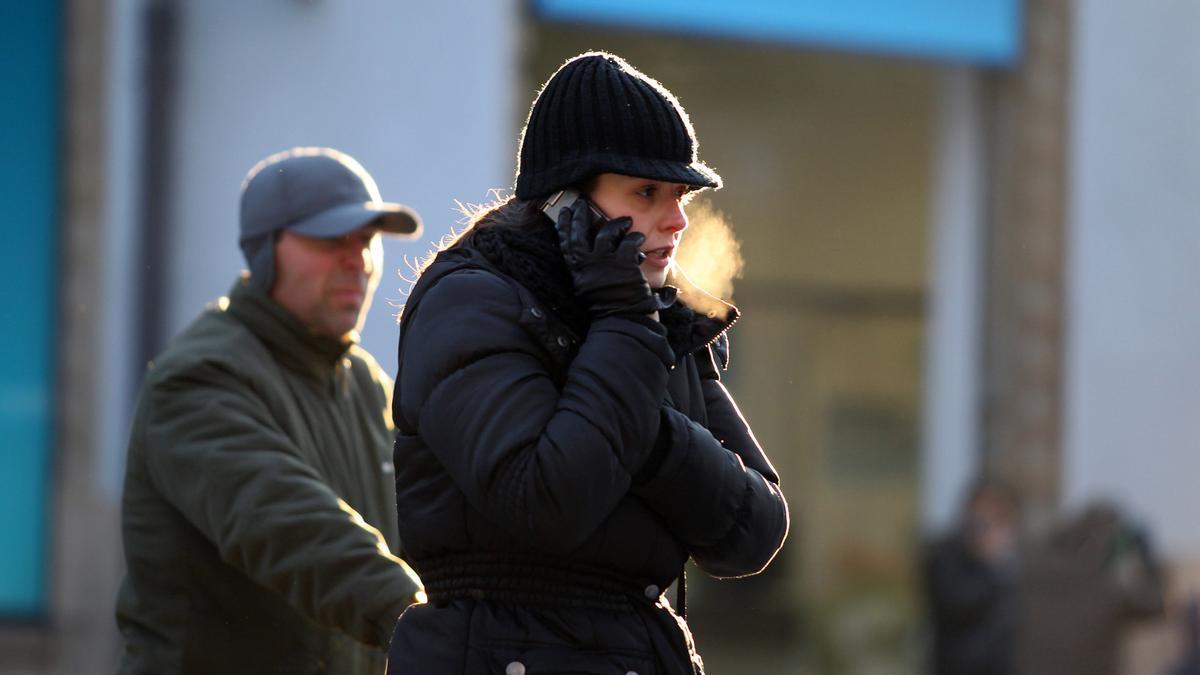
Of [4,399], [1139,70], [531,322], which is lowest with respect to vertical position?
[4,399]

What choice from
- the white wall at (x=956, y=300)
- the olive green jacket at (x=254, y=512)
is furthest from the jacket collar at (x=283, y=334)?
the white wall at (x=956, y=300)

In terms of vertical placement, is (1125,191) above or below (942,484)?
above

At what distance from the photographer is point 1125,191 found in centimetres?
1212

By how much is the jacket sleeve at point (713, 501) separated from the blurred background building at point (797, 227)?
3.82 metres

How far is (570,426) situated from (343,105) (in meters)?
7.67

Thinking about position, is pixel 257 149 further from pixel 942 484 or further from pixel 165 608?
pixel 165 608

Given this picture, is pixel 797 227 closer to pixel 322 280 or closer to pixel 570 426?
pixel 322 280

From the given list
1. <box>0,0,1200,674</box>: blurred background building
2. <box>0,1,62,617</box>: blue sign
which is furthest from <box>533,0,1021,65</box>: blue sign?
<box>0,1,62,617</box>: blue sign

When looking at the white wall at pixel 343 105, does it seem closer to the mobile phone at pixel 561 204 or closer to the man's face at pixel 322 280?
the man's face at pixel 322 280

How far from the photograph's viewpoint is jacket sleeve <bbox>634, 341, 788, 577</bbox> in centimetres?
274

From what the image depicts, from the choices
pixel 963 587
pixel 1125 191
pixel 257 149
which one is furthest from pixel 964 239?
pixel 257 149

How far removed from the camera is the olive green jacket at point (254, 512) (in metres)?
3.59

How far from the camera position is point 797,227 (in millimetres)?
14789

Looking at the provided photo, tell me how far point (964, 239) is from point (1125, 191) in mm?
983
